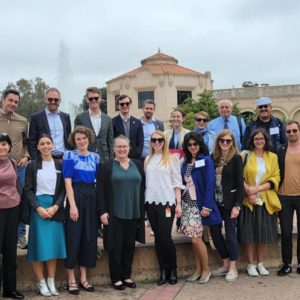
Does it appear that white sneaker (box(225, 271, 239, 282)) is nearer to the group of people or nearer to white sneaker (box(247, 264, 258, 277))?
the group of people

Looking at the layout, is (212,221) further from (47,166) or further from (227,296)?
(47,166)

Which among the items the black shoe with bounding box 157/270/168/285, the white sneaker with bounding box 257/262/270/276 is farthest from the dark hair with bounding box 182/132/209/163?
the white sneaker with bounding box 257/262/270/276

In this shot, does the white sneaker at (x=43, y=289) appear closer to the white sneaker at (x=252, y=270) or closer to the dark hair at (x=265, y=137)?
the white sneaker at (x=252, y=270)

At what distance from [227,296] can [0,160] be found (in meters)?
3.02

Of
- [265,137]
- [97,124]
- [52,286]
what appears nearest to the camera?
[52,286]

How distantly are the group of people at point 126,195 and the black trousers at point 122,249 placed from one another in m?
0.01

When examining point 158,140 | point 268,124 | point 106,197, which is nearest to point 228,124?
point 268,124

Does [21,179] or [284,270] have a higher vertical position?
[21,179]

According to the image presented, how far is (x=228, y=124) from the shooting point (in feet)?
21.3

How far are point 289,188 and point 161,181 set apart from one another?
5.70 ft

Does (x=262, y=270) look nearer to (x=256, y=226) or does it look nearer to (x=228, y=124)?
(x=256, y=226)

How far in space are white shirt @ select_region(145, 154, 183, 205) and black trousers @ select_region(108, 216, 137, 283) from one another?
39cm

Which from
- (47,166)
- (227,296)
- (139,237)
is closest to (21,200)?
(47,166)

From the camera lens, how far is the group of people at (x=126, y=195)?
4867mm
